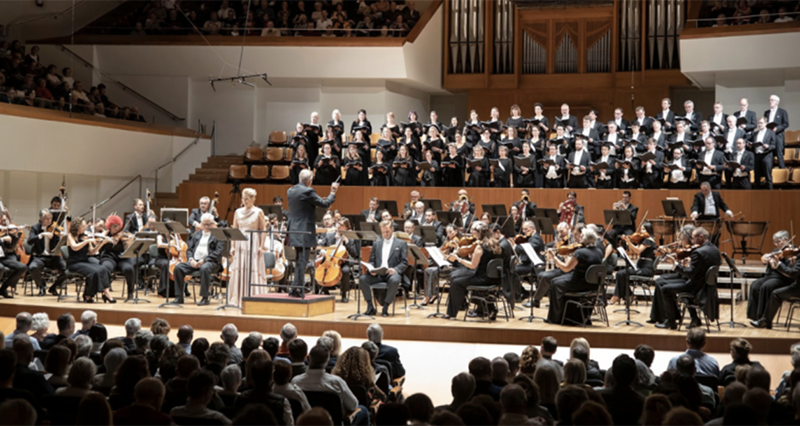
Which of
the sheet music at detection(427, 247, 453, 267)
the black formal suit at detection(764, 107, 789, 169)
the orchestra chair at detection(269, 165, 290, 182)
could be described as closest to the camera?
the sheet music at detection(427, 247, 453, 267)

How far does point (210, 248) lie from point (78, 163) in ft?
19.5

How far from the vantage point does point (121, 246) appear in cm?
1108

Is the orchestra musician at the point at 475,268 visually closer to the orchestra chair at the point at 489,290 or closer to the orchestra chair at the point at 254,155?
the orchestra chair at the point at 489,290

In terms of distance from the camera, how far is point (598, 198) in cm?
1369

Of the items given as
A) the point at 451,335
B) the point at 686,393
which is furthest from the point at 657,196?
the point at 686,393

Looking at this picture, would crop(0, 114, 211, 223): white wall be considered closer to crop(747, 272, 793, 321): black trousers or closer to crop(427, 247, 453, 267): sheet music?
crop(427, 247, 453, 267): sheet music

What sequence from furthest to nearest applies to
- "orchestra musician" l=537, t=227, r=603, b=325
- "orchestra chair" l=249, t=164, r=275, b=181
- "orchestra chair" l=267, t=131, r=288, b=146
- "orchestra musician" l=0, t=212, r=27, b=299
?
"orchestra chair" l=267, t=131, r=288, b=146 < "orchestra chair" l=249, t=164, r=275, b=181 < "orchestra musician" l=0, t=212, r=27, b=299 < "orchestra musician" l=537, t=227, r=603, b=325

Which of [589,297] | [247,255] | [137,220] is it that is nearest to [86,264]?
[137,220]

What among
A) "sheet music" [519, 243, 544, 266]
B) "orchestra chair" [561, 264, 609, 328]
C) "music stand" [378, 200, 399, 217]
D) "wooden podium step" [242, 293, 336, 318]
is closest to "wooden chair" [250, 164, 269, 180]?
"music stand" [378, 200, 399, 217]

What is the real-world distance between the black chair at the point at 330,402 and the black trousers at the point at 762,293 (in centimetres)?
615

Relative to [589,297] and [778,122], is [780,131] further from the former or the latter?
[589,297]

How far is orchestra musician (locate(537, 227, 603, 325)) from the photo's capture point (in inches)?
350

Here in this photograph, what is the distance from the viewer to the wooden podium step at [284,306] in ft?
30.0

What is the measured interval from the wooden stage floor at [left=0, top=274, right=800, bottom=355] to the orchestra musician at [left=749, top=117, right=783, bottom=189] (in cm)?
386
